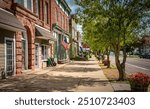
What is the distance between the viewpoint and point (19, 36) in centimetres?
2073

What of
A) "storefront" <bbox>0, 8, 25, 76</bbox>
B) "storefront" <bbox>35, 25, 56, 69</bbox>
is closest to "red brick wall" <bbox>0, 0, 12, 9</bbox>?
"storefront" <bbox>0, 8, 25, 76</bbox>

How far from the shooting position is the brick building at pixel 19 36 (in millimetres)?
17969

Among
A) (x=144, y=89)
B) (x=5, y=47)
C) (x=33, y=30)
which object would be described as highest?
(x=33, y=30)

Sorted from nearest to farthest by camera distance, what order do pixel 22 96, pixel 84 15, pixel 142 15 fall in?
pixel 22 96 < pixel 142 15 < pixel 84 15

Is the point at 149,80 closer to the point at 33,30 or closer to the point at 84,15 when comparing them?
the point at 84,15

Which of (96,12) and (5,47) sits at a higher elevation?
(96,12)

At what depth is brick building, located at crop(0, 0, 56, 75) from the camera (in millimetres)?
17969

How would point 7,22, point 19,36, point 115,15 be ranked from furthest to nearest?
1. point 19,36
2. point 115,15
3. point 7,22

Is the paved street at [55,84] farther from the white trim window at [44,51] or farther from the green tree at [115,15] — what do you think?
the white trim window at [44,51]

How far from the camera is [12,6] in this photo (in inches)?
770

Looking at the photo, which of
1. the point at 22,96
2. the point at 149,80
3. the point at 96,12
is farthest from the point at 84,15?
the point at 22,96

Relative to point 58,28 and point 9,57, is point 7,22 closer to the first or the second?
point 9,57

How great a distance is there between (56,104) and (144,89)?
5340 mm

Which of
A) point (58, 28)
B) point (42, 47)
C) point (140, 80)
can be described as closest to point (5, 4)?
point (140, 80)
